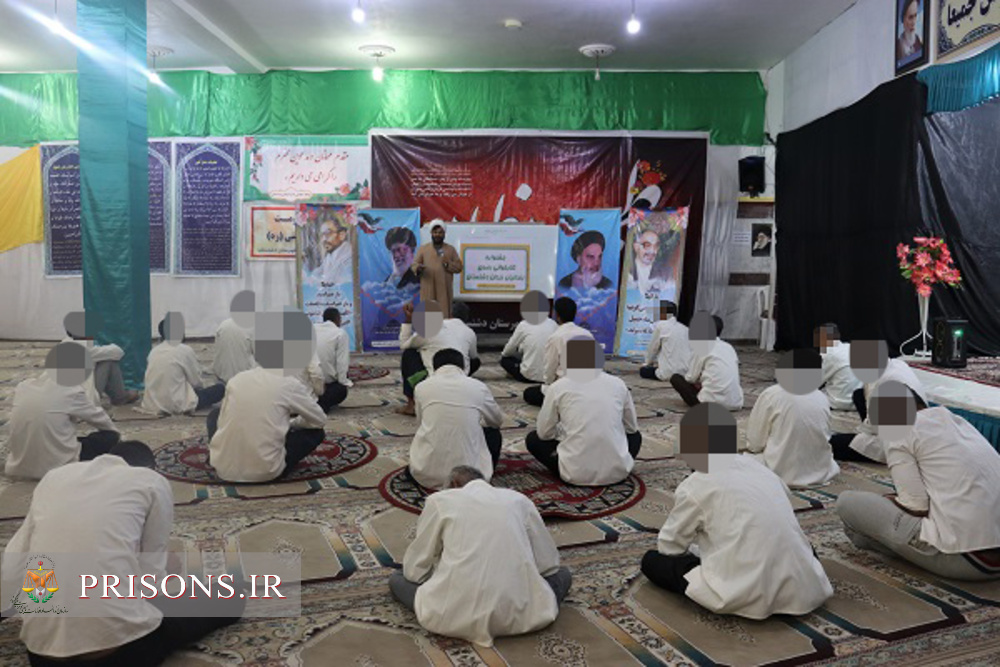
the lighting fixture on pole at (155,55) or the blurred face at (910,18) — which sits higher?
the lighting fixture on pole at (155,55)

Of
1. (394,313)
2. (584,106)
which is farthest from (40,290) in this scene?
(584,106)

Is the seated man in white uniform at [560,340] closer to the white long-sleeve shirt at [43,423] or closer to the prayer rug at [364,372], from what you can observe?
the prayer rug at [364,372]

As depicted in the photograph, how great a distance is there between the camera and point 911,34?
6145 millimetres

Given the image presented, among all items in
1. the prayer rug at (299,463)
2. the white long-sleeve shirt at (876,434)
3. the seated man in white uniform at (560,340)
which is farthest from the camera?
the seated man in white uniform at (560,340)

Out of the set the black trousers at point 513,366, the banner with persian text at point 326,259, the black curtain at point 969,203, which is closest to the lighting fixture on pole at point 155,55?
the banner with persian text at point 326,259

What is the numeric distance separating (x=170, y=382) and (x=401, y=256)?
3.69m

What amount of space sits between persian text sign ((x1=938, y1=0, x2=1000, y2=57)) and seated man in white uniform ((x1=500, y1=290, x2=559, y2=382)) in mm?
3531

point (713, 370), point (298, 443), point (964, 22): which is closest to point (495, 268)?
point (713, 370)

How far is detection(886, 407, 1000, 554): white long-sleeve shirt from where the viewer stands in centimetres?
252

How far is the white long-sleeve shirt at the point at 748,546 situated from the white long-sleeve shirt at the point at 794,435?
1.40 m

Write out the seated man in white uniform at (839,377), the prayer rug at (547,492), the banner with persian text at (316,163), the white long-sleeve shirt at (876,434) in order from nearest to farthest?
1. the prayer rug at (547,492)
2. the white long-sleeve shirt at (876,434)
3. the seated man in white uniform at (839,377)
4. the banner with persian text at (316,163)

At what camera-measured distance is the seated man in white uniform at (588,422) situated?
361 centimetres

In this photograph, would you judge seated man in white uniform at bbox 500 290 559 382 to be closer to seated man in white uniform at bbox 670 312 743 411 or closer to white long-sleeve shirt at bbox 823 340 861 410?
seated man in white uniform at bbox 670 312 743 411

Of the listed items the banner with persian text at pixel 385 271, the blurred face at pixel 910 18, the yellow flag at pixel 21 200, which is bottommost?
the banner with persian text at pixel 385 271
